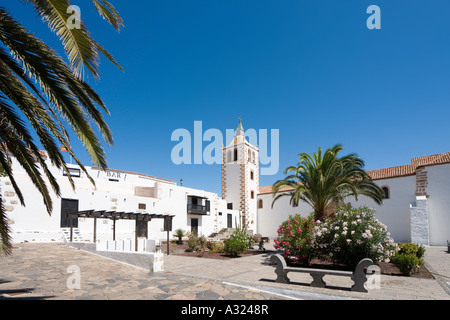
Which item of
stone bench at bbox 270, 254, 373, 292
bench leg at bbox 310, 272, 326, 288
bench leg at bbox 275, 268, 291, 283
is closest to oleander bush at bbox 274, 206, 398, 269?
stone bench at bbox 270, 254, 373, 292

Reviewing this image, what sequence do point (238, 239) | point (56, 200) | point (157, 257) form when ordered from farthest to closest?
point (56, 200), point (238, 239), point (157, 257)

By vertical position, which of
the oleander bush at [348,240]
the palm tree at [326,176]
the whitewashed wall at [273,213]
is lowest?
the whitewashed wall at [273,213]

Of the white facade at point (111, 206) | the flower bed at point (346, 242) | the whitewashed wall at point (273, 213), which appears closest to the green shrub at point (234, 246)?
the flower bed at point (346, 242)

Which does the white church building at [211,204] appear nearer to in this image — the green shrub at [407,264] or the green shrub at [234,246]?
the green shrub at [234,246]

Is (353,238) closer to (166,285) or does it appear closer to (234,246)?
(166,285)

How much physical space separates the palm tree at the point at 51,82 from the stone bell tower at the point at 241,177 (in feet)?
98.4

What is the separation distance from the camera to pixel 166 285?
6.92 meters

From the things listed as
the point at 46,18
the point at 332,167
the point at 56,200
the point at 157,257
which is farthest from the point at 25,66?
the point at 56,200

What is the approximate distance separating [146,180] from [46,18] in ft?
109

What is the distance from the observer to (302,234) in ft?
36.9

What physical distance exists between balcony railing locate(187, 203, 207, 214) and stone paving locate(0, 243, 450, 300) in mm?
19862

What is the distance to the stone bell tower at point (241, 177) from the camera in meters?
34.5
